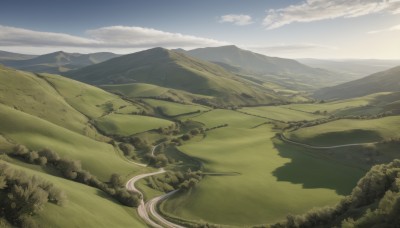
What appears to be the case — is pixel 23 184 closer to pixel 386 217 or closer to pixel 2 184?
pixel 2 184

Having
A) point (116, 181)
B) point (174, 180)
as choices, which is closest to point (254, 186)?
point (174, 180)

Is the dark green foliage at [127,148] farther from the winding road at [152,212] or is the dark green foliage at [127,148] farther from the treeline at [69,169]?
the treeline at [69,169]

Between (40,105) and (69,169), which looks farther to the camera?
(40,105)

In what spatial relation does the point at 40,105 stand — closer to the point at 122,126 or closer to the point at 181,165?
the point at 122,126

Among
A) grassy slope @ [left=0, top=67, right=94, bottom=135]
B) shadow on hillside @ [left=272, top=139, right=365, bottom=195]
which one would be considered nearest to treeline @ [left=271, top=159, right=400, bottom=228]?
shadow on hillside @ [left=272, top=139, right=365, bottom=195]

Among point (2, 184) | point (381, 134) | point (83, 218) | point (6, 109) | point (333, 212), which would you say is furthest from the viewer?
point (381, 134)

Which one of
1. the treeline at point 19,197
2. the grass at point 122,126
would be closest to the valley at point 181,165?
the treeline at point 19,197

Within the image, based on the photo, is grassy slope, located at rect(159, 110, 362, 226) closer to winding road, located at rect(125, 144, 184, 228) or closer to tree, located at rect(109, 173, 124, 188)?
winding road, located at rect(125, 144, 184, 228)

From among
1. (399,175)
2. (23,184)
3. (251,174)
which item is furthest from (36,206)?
(251,174)
